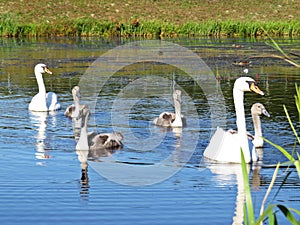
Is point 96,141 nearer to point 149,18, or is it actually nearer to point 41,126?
point 41,126

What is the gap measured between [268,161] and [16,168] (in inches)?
142

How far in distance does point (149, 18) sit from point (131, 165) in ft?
129

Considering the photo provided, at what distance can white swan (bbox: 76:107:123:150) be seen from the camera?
1170 centimetres

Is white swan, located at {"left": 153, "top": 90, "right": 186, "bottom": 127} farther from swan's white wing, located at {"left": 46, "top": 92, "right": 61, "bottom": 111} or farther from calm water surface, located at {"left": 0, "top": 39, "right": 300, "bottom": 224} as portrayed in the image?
swan's white wing, located at {"left": 46, "top": 92, "right": 61, "bottom": 111}

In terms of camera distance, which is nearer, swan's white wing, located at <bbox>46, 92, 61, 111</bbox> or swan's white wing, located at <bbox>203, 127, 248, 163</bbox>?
swan's white wing, located at <bbox>203, 127, 248, 163</bbox>

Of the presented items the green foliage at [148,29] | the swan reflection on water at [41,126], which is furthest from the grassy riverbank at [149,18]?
the swan reflection on water at [41,126]

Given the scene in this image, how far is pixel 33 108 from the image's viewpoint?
15844 mm

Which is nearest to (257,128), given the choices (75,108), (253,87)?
(253,87)

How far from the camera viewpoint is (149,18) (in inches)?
1940

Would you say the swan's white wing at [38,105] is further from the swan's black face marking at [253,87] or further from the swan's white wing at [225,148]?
the swan's white wing at [225,148]

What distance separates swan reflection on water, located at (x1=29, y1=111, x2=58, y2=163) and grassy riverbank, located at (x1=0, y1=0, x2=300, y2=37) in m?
24.1

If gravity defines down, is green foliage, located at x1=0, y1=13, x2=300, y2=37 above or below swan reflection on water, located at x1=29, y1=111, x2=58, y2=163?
above

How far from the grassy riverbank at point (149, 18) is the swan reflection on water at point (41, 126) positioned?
79.0 feet

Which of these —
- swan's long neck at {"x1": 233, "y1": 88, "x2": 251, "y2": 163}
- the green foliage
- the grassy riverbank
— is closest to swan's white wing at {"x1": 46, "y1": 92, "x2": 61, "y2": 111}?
swan's long neck at {"x1": 233, "y1": 88, "x2": 251, "y2": 163}
